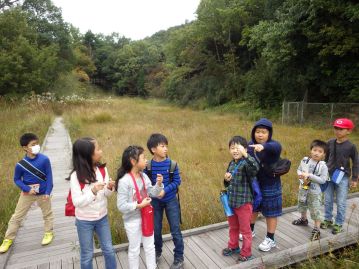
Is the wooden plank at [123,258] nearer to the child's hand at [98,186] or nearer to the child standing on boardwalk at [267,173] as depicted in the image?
the child's hand at [98,186]

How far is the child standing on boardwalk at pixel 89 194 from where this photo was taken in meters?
2.71

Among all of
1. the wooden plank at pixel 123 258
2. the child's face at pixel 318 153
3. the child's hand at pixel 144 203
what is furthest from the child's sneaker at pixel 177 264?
the child's face at pixel 318 153

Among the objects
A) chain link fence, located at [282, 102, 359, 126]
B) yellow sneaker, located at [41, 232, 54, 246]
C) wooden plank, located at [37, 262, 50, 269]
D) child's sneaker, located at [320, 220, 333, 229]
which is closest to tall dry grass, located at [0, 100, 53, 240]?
yellow sneaker, located at [41, 232, 54, 246]

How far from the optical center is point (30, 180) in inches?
150

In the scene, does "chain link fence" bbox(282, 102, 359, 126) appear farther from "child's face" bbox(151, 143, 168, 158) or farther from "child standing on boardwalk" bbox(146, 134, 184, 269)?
"child's face" bbox(151, 143, 168, 158)

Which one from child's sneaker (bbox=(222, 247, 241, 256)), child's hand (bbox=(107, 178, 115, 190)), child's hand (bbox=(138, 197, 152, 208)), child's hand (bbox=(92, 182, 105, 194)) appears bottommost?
child's sneaker (bbox=(222, 247, 241, 256))

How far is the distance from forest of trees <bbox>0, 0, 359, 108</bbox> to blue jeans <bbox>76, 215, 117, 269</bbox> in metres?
13.3

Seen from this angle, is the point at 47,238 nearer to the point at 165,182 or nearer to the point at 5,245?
the point at 5,245

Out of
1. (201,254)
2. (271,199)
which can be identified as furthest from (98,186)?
(271,199)

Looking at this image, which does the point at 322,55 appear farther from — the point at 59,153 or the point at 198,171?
the point at 59,153

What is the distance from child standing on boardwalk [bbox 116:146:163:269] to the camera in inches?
110

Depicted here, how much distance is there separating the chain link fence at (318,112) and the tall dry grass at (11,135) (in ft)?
44.7

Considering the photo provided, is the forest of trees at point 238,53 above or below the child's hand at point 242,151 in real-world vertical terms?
above

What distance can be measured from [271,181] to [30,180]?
10.1 ft
